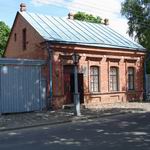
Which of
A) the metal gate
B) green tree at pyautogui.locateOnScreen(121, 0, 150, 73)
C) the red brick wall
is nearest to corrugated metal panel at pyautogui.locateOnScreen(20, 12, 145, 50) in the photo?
the red brick wall

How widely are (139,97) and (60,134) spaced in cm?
1776

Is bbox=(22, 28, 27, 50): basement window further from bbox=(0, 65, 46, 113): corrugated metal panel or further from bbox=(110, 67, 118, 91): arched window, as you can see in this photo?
bbox=(110, 67, 118, 91): arched window

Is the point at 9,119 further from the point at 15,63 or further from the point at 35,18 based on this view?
the point at 35,18

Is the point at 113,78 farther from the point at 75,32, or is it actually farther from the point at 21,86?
the point at 21,86

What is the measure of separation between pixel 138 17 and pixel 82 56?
17175 mm

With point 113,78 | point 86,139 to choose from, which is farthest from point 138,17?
point 86,139

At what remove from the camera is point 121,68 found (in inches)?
1153

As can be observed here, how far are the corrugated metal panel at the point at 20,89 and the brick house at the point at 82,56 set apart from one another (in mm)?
937

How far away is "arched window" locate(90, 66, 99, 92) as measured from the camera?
27.0m

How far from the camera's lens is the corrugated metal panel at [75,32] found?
25.5 meters

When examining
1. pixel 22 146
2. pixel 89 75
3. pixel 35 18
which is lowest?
pixel 22 146

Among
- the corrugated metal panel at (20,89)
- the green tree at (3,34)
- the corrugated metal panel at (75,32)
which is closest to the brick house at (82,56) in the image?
the corrugated metal panel at (75,32)

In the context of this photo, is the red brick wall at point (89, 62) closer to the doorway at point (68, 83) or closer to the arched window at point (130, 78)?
the arched window at point (130, 78)

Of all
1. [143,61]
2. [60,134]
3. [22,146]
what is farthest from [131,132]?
[143,61]
